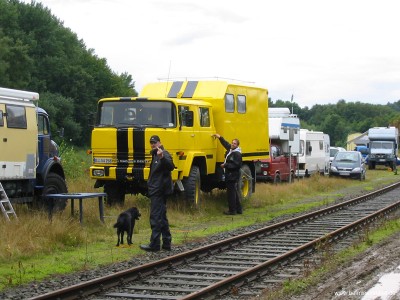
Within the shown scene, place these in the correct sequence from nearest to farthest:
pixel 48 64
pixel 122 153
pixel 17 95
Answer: pixel 17 95, pixel 122 153, pixel 48 64

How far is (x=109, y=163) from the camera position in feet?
60.9

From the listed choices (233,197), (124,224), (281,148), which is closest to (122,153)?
(233,197)

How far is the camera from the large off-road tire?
1919 cm

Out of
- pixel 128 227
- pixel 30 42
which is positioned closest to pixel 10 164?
pixel 128 227

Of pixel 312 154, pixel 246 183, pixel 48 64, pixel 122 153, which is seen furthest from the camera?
pixel 48 64

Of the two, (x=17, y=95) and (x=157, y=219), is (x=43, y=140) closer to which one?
(x=17, y=95)

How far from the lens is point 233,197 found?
2016 cm

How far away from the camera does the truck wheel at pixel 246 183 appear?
2263cm

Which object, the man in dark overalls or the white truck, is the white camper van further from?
the man in dark overalls

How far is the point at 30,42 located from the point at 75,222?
58.7m

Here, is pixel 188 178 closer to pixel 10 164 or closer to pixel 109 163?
pixel 109 163

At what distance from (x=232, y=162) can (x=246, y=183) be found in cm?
383

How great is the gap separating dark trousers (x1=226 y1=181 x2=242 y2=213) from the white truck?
121 feet

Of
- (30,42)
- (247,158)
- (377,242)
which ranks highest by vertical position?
(30,42)
